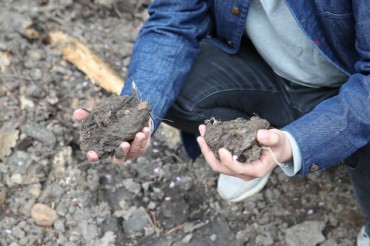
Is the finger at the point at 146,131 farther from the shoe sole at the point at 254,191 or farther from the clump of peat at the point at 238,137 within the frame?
the shoe sole at the point at 254,191

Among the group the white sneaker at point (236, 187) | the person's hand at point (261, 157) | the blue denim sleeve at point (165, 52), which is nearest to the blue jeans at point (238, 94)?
the blue denim sleeve at point (165, 52)

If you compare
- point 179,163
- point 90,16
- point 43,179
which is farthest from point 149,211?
point 90,16

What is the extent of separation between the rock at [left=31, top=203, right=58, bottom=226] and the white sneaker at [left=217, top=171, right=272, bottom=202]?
2.38 feet

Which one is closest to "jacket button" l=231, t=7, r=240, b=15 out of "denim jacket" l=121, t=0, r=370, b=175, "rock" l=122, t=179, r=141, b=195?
"denim jacket" l=121, t=0, r=370, b=175

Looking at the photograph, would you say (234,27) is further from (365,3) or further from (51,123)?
(51,123)

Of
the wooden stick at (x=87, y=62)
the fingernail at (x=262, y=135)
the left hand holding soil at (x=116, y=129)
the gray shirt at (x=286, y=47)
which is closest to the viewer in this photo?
the fingernail at (x=262, y=135)

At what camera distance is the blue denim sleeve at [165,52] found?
5.86 feet

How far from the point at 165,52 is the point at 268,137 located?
2.12ft

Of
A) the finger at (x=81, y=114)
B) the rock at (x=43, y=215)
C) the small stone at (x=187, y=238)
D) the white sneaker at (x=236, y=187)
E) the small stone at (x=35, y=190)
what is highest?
the finger at (x=81, y=114)

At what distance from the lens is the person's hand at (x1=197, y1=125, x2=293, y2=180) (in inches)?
54.6

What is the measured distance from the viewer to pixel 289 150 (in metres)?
1.47

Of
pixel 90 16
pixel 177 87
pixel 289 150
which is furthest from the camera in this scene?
pixel 90 16

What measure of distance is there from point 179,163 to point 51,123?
2.08ft

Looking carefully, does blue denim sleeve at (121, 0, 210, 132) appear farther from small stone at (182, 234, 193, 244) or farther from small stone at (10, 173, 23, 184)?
small stone at (10, 173, 23, 184)
